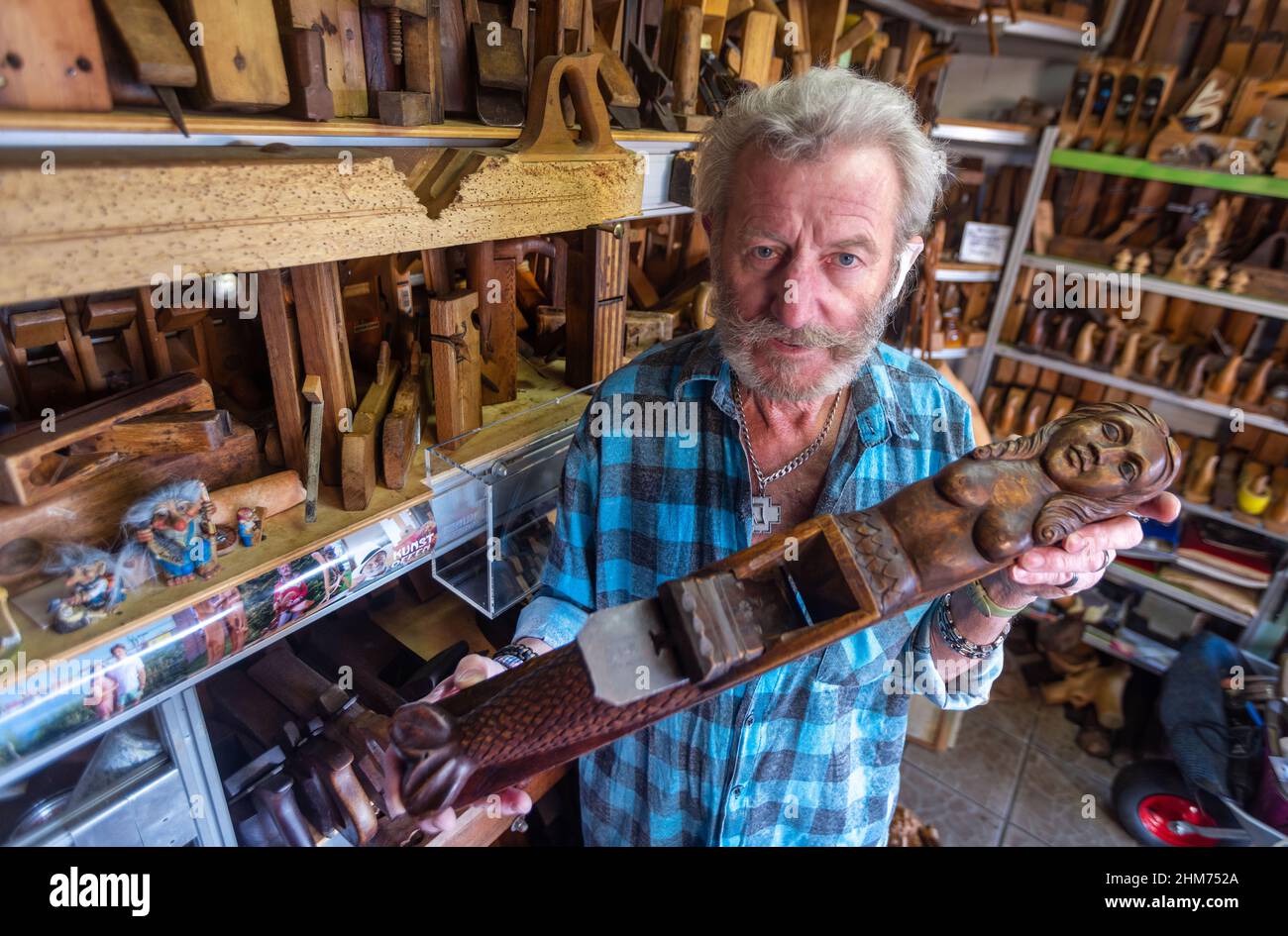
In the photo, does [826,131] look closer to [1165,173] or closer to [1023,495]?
[1023,495]

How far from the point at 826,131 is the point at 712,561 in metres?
0.79

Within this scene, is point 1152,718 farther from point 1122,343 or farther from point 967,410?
point 967,410

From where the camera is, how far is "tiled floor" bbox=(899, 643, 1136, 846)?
3102mm

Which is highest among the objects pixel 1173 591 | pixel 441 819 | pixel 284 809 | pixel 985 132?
pixel 985 132

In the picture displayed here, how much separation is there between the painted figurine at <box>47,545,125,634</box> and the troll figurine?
0.06 m

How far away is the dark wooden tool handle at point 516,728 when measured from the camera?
1.07 metres

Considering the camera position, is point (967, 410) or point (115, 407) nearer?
point (115, 407)

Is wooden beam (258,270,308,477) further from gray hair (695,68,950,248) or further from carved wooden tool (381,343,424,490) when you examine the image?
gray hair (695,68,950,248)

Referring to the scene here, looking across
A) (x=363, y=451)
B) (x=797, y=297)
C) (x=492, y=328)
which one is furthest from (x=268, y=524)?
(x=797, y=297)

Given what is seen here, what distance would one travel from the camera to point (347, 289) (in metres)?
1.63

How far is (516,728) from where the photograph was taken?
1091 mm

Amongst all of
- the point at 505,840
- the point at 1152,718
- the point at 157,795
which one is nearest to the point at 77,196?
the point at 157,795

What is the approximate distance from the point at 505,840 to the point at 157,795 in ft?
3.13

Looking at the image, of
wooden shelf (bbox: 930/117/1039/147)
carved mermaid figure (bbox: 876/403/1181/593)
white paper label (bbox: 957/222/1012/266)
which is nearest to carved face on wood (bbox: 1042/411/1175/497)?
carved mermaid figure (bbox: 876/403/1181/593)
